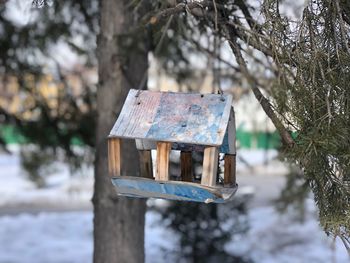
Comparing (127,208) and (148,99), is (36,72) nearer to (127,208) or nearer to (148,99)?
(127,208)

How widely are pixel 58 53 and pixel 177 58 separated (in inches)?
55.7

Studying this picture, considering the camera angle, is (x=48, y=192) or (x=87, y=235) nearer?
(x=87, y=235)

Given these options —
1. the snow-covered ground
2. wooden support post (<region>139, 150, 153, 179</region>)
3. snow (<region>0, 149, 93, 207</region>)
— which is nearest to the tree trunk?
wooden support post (<region>139, 150, 153, 179</region>)

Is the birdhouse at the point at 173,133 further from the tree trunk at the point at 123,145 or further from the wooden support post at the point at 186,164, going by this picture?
the tree trunk at the point at 123,145

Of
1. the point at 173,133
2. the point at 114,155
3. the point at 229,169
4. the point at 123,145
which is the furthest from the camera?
the point at 123,145

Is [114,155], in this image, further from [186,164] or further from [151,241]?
[151,241]

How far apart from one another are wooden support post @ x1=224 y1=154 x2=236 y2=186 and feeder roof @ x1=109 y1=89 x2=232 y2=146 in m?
0.36

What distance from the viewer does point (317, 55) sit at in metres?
1.96

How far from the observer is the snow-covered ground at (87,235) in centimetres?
770

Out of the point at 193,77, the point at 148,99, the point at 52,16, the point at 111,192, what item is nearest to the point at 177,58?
the point at 193,77

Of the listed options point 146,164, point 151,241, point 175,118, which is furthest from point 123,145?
point 151,241

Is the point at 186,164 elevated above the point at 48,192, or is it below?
above

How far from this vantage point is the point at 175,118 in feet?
7.29

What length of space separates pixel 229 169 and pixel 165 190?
17.7 inches
